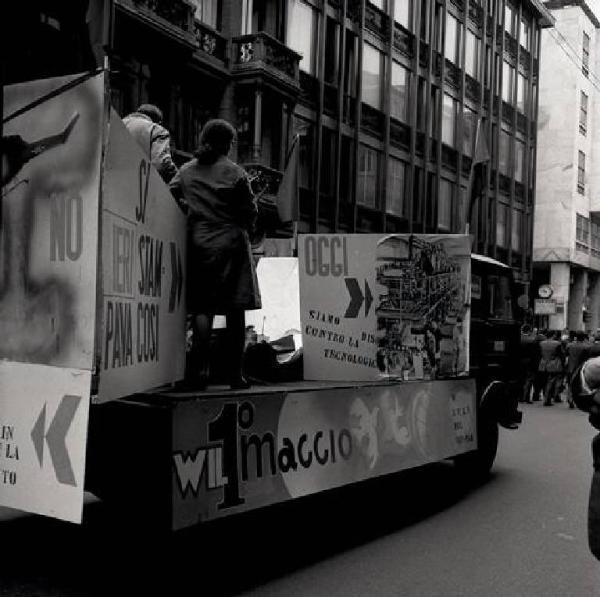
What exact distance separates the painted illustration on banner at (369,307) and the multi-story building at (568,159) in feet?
127

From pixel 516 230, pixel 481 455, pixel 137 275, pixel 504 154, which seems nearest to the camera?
pixel 137 275

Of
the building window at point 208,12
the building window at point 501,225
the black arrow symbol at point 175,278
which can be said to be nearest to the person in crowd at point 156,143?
the black arrow symbol at point 175,278

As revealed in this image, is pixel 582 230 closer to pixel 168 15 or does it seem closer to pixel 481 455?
pixel 168 15

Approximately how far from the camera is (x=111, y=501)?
4.79 meters

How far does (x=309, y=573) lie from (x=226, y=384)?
4.31 feet

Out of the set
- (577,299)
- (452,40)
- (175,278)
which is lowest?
(175,278)

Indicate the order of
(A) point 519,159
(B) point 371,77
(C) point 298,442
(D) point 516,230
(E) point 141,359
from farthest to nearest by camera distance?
(A) point 519,159, (D) point 516,230, (B) point 371,77, (C) point 298,442, (E) point 141,359

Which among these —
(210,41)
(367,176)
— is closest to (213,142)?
(210,41)

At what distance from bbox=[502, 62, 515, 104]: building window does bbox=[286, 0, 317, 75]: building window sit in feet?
58.4

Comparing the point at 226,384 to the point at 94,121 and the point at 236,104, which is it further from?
the point at 236,104

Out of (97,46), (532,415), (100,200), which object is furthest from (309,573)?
(532,415)

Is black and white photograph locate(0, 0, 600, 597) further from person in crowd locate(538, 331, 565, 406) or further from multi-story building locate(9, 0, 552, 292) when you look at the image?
multi-story building locate(9, 0, 552, 292)

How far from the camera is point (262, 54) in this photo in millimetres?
22531

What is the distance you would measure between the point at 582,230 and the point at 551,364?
29.1 metres
